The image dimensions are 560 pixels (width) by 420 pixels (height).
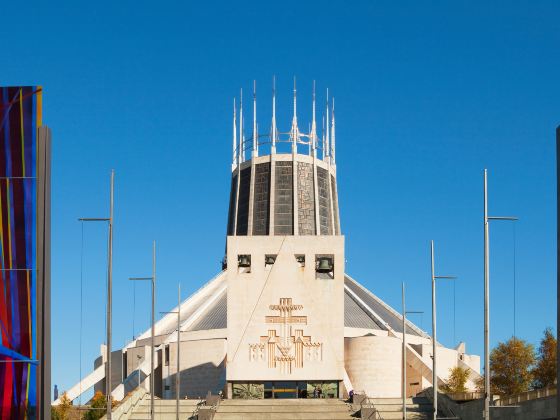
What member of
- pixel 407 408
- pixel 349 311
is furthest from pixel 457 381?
pixel 349 311

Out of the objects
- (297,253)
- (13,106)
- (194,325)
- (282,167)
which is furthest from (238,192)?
(13,106)

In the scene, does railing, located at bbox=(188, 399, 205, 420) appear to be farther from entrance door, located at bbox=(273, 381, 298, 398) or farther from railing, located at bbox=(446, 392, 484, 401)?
railing, located at bbox=(446, 392, 484, 401)

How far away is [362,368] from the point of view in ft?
222

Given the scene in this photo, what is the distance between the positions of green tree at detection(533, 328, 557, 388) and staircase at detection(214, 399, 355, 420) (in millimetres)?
10380

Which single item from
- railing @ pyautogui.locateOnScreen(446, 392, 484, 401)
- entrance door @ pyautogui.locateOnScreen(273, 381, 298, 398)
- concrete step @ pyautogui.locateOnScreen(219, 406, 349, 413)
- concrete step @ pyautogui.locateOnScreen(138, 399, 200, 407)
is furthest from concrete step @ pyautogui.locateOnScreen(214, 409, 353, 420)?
railing @ pyautogui.locateOnScreen(446, 392, 484, 401)

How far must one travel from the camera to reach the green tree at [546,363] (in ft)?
189

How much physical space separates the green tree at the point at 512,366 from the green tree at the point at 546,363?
2.59ft

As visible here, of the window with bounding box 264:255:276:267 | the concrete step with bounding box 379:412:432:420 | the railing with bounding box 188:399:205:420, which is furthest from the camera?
the window with bounding box 264:255:276:267

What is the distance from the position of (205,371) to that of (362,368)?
31.3ft

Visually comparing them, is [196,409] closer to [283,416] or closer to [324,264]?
[283,416]

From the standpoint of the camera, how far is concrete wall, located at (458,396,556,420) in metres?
39.8

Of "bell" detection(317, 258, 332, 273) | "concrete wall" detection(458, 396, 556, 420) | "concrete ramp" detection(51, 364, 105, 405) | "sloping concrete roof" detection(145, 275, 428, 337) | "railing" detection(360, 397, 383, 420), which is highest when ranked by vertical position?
"bell" detection(317, 258, 332, 273)

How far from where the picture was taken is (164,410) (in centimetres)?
5672

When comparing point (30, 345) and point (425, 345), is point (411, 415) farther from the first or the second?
point (30, 345)
